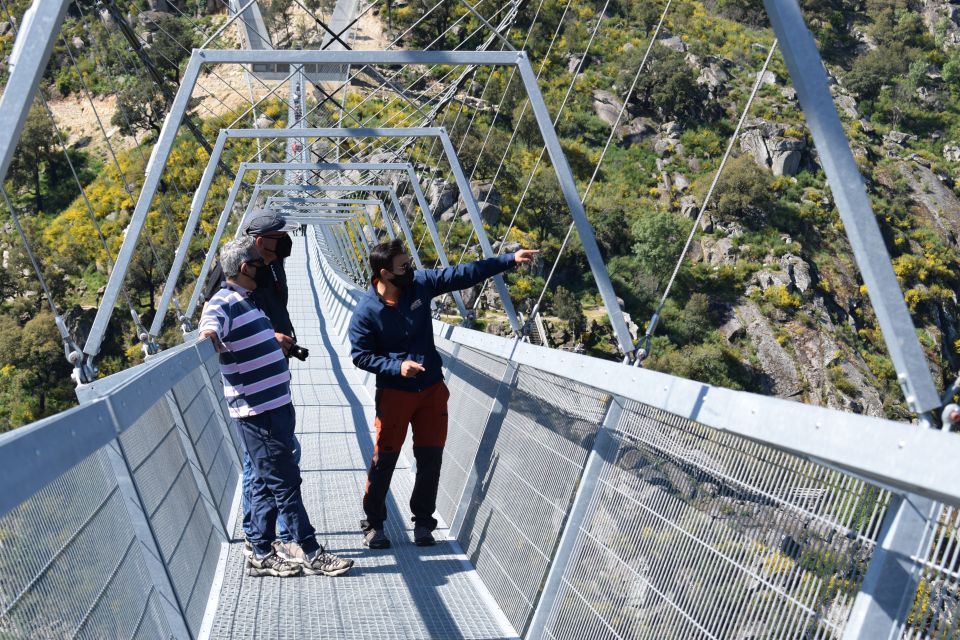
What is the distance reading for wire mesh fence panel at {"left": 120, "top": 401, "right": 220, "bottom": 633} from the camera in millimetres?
3500

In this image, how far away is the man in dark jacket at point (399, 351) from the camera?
201 inches

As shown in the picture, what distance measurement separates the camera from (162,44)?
61250 mm

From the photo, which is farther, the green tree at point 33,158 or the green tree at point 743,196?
the green tree at point 33,158

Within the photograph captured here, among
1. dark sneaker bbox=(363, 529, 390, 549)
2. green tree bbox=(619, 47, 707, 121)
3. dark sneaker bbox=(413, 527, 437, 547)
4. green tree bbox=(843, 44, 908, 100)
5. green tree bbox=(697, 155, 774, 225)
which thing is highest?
green tree bbox=(843, 44, 908, 100)

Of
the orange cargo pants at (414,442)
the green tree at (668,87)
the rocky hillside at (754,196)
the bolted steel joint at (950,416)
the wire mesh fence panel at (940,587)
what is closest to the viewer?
the wire mesh fence panel at (940,587)

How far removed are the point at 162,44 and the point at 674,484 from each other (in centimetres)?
6365

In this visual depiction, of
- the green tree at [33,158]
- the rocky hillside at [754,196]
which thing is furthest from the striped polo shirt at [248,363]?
the green tree at [33,158]

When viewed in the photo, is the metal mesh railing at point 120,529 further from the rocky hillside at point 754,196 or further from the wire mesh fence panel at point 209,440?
the rocky hillside at point 754,196

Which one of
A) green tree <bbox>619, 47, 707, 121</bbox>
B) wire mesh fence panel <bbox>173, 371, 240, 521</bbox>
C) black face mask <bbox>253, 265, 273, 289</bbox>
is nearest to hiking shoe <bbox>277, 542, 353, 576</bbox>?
wire mesh fence panel <bbox>173, 371, 240, 521</bbox>

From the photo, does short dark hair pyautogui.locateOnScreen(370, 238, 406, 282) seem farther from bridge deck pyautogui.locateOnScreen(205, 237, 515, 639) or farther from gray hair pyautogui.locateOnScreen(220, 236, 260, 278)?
bridge deck pyautogui.locateOnScreen(205, 237, 515, 639)

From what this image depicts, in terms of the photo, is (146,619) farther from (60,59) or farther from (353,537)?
(60,59)

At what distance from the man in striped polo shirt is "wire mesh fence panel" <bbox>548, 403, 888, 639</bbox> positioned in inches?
57.3

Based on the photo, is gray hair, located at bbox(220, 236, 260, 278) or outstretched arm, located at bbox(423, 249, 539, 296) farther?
outstretched arm, located at bbox(423, 249, 539, 296)

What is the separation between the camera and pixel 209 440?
594 cm
